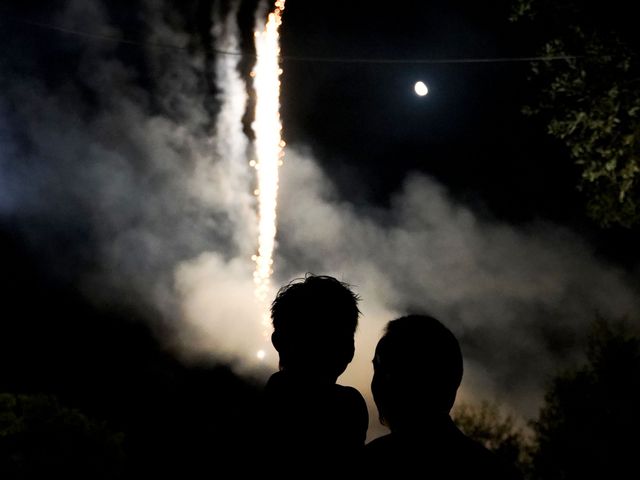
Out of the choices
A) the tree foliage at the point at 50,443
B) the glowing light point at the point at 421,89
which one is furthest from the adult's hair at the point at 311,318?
the tree foliage at the point at 50,443

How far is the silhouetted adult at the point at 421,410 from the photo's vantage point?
1.86 meters

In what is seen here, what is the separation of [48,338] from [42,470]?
4481 cm

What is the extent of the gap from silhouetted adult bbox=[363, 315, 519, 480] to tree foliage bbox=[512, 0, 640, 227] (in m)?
8.42

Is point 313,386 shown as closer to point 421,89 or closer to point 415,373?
point 415,373

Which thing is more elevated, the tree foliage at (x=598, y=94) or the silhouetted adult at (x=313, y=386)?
the tree foliage at (x=598, y=94)

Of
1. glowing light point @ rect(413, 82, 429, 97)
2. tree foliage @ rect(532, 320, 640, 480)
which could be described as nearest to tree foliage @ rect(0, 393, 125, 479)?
tree foliage @ rect(532, 320, 640, 480)

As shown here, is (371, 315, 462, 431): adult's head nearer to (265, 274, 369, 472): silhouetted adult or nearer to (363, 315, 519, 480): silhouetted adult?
(363, 315, 519, 480): silhouetted adult

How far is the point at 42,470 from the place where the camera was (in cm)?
3612

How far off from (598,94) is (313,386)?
31.2 feet

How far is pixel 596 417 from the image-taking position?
23.3 metres

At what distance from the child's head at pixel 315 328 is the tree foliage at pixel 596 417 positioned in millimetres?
23474

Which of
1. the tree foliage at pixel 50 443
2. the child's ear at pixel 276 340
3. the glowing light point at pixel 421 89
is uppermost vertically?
the glowing light point at pixel 421 89

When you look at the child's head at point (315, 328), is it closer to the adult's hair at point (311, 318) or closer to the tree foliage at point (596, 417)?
the adult's hair at point (311, 318)

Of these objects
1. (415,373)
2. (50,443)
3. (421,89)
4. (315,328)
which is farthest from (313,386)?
(50,443)
